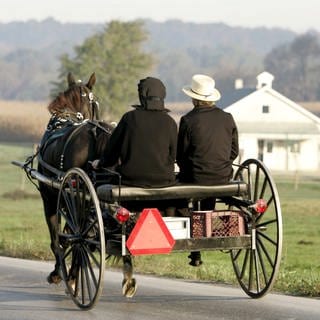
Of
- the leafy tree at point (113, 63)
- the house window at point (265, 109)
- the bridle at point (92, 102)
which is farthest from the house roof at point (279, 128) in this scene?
the bridle at point (92, 102)

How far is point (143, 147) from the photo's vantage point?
10188 mm

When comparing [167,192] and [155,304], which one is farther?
[155,304]

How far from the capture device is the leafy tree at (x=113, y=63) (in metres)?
106

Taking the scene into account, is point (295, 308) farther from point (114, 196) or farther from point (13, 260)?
point (13, 260)

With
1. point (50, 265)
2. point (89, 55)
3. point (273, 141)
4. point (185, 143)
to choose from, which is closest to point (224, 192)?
point (185, 143)

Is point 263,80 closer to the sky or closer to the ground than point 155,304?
closer to the sky

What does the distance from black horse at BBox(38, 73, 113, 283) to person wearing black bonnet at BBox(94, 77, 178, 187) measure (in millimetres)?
1201

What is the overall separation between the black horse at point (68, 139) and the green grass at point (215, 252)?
2.19 meters

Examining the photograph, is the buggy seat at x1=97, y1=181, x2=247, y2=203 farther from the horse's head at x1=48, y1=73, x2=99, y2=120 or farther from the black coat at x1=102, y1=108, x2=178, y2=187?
the horse's head at x1=48, y1=73, x2=99, y2=120

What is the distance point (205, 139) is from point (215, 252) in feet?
43.6

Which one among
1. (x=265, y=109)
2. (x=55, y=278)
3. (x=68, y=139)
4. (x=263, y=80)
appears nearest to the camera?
(x=55, y=278)

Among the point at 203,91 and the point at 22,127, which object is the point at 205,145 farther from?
the point at 22,127

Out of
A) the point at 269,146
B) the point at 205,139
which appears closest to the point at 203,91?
the point at 205,139

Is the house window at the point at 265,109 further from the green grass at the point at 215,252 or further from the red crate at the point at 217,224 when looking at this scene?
the red crate at the point at 217,224
